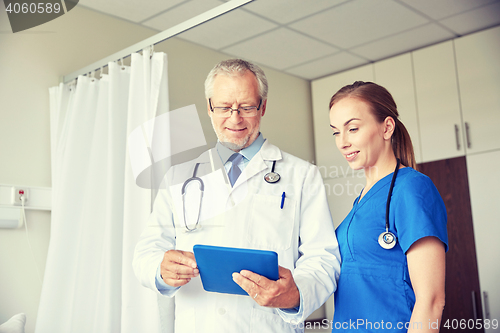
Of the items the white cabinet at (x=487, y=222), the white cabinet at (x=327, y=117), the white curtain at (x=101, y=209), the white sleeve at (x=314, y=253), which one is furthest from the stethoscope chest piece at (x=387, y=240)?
the white cabinet at (x=327, y=117)

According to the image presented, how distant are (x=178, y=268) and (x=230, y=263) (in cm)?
18

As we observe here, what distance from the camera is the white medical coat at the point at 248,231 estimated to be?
4.26ft

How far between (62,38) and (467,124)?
2.74 m

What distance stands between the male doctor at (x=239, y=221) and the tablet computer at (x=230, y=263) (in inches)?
2.3

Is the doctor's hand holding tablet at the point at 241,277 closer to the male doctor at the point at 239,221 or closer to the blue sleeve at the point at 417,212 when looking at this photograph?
the male doctor at the point at 239,221

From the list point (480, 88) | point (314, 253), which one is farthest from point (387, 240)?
point (480, 88)

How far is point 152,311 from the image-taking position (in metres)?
1.89

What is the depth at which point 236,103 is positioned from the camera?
4.72 ft

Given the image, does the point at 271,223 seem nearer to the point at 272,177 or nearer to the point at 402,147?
the point at 272,177

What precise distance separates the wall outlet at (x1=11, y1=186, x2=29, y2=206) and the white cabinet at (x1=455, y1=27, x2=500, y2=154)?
2.85 m

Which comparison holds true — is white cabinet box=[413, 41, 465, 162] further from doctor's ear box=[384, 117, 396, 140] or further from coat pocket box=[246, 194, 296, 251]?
coat pocket box=[246, 194, 296, 251]

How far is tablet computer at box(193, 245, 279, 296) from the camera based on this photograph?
103cm

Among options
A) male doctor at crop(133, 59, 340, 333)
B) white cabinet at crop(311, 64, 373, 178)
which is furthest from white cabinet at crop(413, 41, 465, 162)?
male doctor at crop(133, 59, 340, 333)

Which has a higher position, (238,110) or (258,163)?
(238,110)
